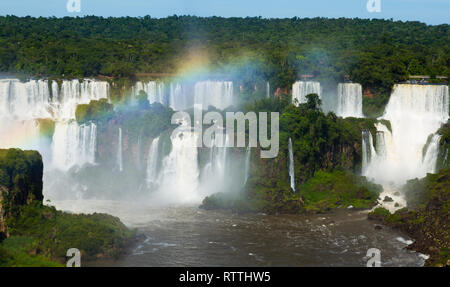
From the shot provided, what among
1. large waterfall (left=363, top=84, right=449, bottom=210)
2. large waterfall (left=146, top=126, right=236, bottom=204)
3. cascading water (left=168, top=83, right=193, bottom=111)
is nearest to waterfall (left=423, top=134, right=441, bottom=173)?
large waterfall (left=363, top=84, right=449, bottom=210)

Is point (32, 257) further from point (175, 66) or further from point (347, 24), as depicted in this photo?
point (347, 24)

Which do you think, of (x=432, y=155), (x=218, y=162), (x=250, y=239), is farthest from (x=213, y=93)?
(x=250, y=239)

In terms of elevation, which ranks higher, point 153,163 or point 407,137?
point 407,137

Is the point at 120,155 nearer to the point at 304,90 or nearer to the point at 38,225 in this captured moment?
the point at 38,225

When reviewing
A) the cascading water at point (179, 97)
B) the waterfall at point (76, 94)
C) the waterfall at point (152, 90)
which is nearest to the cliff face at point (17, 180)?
the waterfall at point (76, 94)

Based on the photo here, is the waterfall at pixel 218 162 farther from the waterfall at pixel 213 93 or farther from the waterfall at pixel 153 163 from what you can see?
the waterfall at pixel 213 93

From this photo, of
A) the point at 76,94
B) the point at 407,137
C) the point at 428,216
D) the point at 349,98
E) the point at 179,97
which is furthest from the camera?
the point at 179,97

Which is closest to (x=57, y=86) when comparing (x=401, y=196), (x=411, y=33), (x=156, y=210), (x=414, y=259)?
(x=156, y=210)
